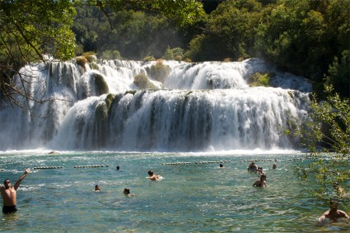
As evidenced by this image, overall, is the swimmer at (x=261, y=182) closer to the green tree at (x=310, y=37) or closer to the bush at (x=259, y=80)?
the bush at (x=259, y=80)

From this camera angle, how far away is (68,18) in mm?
9188

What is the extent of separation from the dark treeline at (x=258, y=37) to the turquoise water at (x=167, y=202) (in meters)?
7.67

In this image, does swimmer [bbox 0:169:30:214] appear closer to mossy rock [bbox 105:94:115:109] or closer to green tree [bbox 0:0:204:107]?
green tree [bbox 0:0:204:107]

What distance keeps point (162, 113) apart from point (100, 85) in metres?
10.5

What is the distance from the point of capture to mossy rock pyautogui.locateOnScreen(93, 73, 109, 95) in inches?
1971

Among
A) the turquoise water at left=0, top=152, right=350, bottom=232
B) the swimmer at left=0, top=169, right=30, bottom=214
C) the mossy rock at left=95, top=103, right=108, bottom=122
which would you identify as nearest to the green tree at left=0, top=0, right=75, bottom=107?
the turquoise water at left=0, top=152, right=350, bottom=232

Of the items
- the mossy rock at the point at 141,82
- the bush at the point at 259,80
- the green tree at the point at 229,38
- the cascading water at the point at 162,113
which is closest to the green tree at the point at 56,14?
the cascading water at the point at 162,113

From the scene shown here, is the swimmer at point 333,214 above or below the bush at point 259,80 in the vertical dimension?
below

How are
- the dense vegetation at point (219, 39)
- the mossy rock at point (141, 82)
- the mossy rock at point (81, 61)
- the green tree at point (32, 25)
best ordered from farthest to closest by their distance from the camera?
the mossy rock at point (141, 82) < the mossy rock at point (81, 61) < the dense vegetation at point (219, 39) < the green tree at point (32, 25)

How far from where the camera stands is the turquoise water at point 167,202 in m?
13.5

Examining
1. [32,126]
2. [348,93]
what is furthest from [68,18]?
[32,126]

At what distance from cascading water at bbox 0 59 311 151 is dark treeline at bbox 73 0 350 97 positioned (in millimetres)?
2296

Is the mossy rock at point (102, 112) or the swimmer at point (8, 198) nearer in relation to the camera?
the swimmer at point (8, 198)

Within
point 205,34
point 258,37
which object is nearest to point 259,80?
point 258,37
